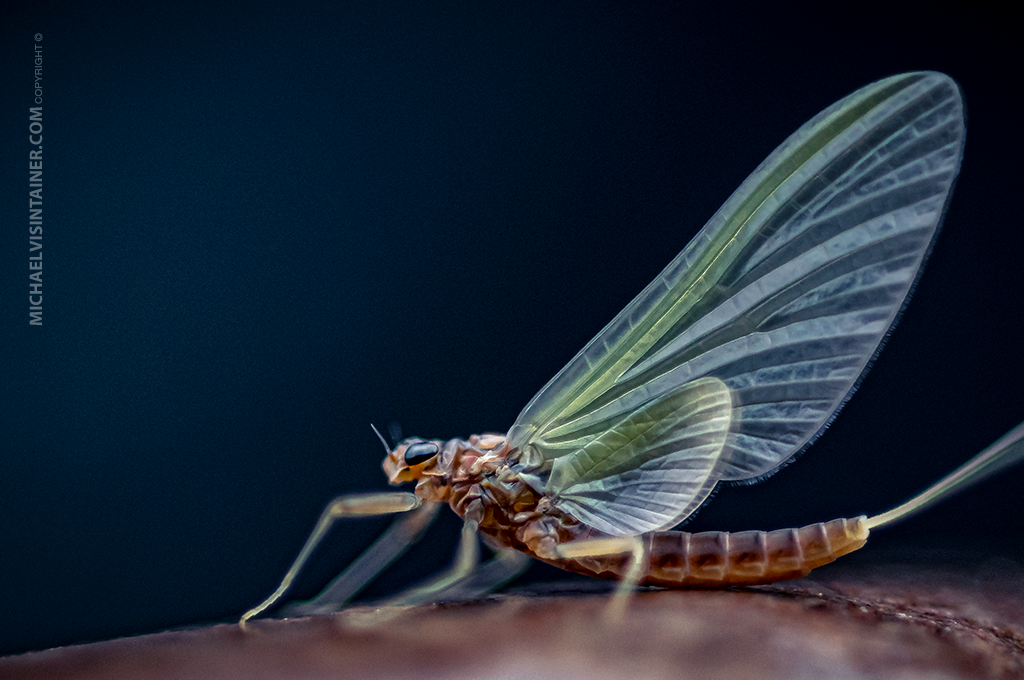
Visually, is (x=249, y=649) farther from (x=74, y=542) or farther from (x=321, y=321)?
(x=74, y=542)

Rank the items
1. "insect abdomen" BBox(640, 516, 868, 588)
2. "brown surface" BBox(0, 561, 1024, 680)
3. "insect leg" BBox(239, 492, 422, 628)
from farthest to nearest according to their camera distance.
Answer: "insect leg" BBox(239, 492, 422, 628), "insect abdomen" BBox(640, 516, 868, 588), "brown surface" BBox(0, 561, 1024, 680)

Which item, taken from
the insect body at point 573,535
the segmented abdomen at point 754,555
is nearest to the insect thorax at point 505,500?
the insect body at point 573,535

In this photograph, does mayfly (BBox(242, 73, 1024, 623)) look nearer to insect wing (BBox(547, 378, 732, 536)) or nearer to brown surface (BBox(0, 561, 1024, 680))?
insect wing (BBox(547, 378, 732, 536))

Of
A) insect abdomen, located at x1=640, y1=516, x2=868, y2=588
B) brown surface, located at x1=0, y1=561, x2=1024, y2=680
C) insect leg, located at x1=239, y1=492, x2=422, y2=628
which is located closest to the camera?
brown surface, located at x1=0, y1=561, x2=1024, y2=680

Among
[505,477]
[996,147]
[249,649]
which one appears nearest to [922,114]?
[505,477]

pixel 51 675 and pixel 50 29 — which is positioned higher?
pixel 50 29

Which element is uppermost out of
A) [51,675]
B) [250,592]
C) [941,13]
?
[941,13]

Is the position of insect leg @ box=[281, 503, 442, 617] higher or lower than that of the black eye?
lower

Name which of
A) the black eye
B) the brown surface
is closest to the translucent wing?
the black eye
